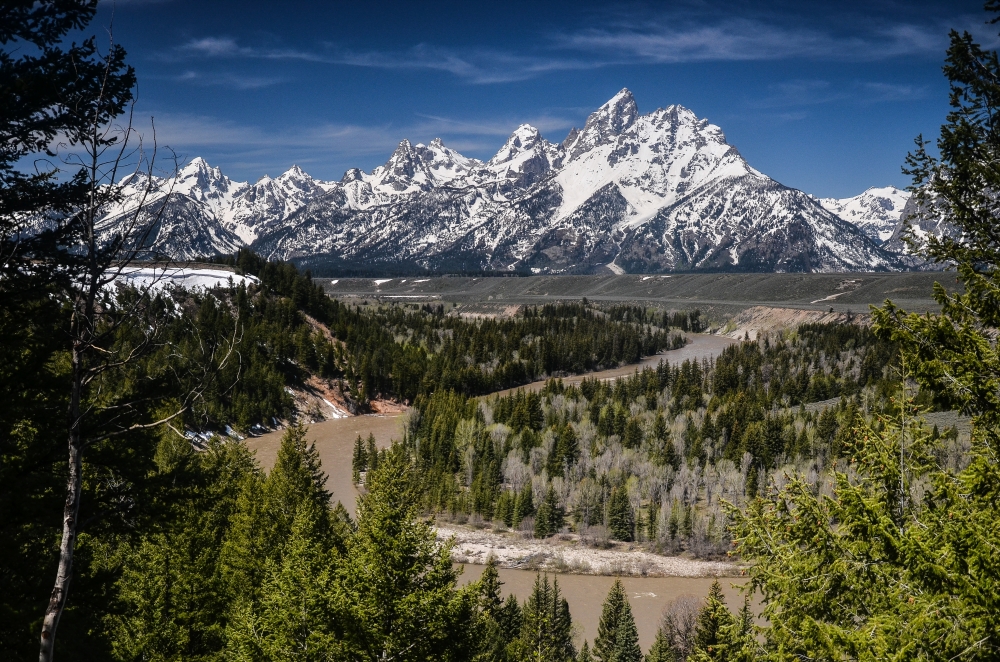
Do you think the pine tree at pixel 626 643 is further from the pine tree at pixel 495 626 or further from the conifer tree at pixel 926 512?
the conifer tree at pixel 926 512

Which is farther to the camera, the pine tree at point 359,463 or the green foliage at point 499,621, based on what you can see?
the pine tree at point 359,463

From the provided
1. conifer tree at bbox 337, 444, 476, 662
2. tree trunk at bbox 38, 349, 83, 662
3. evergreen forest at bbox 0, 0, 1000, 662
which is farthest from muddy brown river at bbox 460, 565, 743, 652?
tree trunk at bbox 38, 349, 83, 662

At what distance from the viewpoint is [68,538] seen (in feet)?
20.1

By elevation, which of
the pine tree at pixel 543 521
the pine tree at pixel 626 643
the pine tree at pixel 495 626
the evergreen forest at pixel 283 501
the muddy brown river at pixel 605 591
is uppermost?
the evergreen forest at pixel 283 501

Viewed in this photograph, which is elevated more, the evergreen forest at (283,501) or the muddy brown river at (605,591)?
the evergreen forest at (283,501)

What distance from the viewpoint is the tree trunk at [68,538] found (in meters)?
5.84

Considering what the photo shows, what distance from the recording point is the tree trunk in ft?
19.1

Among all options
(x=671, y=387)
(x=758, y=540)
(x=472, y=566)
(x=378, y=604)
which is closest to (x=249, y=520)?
(x=378, y=604)

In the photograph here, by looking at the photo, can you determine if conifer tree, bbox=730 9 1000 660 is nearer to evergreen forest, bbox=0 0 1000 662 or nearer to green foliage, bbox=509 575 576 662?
evergreen forest, bbox=0 0 1000 662

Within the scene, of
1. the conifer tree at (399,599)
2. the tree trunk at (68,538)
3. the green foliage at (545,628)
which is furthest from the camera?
the green foliage at (545,628)

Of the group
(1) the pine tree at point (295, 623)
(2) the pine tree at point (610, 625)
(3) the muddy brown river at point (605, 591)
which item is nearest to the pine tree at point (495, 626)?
(2) the pine tree at point (610, 625)

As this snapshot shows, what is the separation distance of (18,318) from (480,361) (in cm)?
10543

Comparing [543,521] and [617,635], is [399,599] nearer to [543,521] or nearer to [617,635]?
[617,635]

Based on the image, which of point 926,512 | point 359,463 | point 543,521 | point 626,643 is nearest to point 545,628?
point 626,643
